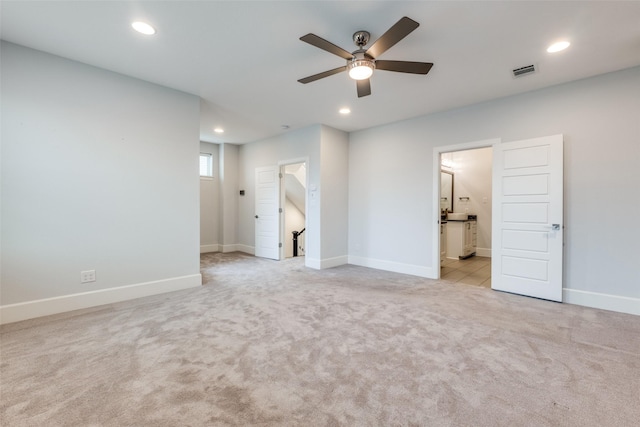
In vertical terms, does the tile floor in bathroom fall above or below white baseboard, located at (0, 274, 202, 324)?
below

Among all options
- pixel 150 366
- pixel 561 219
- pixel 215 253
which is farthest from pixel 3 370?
pixel 561 219

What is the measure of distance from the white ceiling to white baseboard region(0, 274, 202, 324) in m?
2.62

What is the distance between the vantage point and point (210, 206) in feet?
23.6

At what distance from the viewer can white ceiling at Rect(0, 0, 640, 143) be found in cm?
225

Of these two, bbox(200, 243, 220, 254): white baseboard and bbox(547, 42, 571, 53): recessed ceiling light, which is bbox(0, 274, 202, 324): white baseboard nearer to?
bbox(200, 243, 220, 254): white baseboard

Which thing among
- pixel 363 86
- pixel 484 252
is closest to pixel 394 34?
pixel 363 86

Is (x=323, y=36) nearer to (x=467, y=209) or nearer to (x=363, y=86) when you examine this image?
(x=363, y=86)

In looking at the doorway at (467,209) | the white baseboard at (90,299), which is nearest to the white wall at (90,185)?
the white baseboard at (90,299)

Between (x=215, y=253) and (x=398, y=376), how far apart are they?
5.95 meters

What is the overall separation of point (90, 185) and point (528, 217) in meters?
5.43

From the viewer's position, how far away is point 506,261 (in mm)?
3904

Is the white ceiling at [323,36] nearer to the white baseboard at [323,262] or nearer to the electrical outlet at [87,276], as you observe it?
the electrical outlet at [87,276]

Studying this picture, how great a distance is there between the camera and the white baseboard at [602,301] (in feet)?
10.3

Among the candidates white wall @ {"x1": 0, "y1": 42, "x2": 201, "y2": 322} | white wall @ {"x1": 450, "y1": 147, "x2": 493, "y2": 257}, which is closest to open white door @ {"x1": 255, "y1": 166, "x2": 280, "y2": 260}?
white wall @ {"x1": 0, "y1": 42, "x2": 201, "y2": 322}
